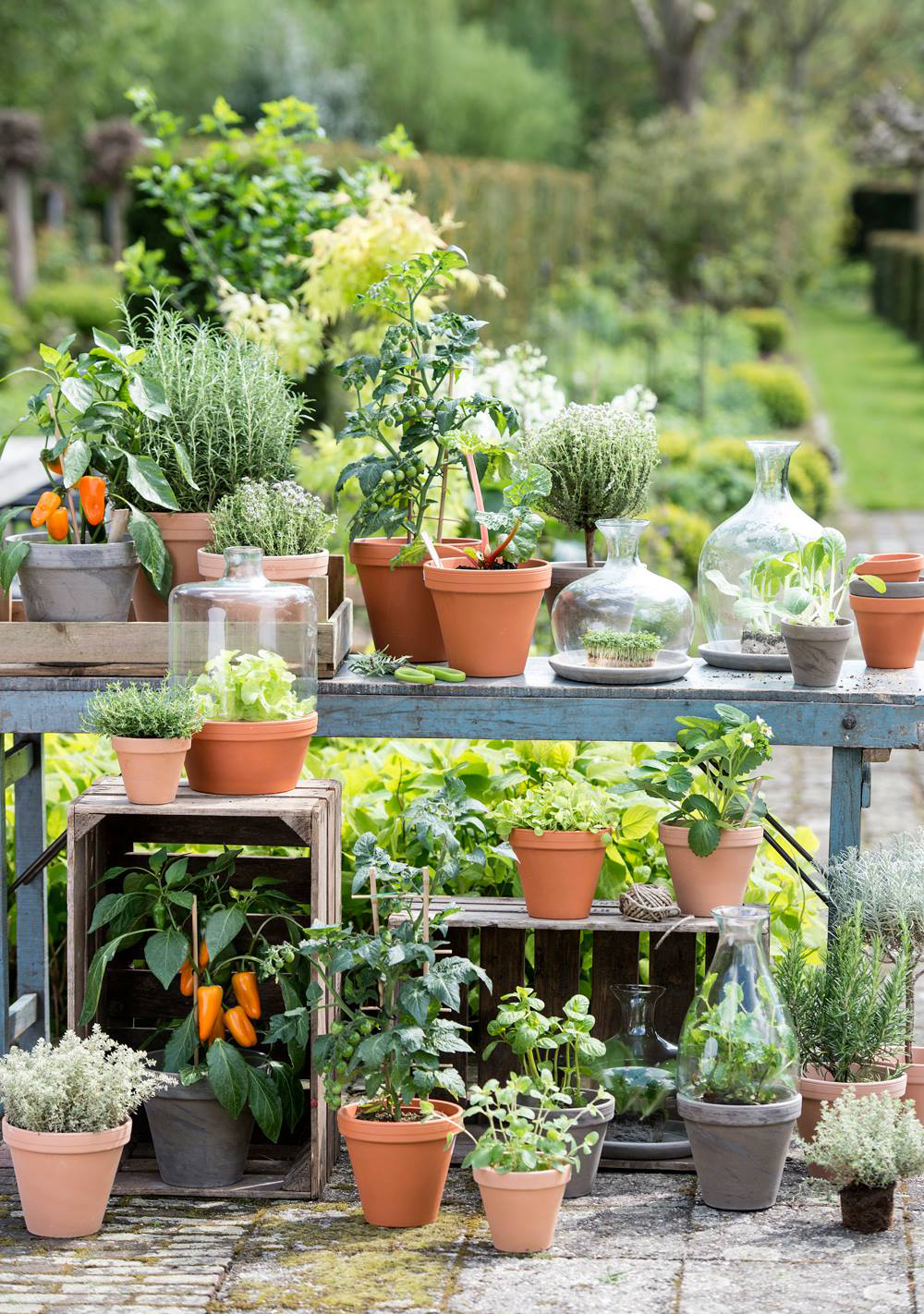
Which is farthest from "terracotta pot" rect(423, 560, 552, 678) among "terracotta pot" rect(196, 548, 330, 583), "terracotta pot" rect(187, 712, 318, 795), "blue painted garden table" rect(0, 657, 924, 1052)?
"terracotta pot" rect(187, 712, 318, 795)

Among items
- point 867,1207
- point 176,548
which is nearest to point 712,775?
point 867,1207

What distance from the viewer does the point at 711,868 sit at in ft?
10.4

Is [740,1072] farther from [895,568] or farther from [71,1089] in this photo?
[71,1089]

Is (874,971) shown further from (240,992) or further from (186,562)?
(186,562)

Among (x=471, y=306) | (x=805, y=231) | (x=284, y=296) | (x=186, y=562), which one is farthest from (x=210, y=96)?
(x=186, y=562)

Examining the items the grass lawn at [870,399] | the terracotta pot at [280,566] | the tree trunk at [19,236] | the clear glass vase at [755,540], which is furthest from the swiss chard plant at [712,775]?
the tree trunk at [19,236]

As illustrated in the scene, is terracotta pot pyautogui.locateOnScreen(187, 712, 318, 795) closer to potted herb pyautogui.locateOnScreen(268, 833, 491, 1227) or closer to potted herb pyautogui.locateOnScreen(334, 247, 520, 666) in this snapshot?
potted herb pyautogui.locateOnScreen(268, 833, 491, 1227)

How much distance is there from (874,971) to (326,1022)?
3.39ft

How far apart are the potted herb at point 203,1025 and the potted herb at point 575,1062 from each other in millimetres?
442

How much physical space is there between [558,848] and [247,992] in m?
0.64

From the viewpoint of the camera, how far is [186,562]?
336 centimetres

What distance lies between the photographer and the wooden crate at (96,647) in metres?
3.21

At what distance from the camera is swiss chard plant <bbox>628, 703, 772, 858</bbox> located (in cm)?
306

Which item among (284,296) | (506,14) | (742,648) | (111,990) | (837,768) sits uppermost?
(506,14)
